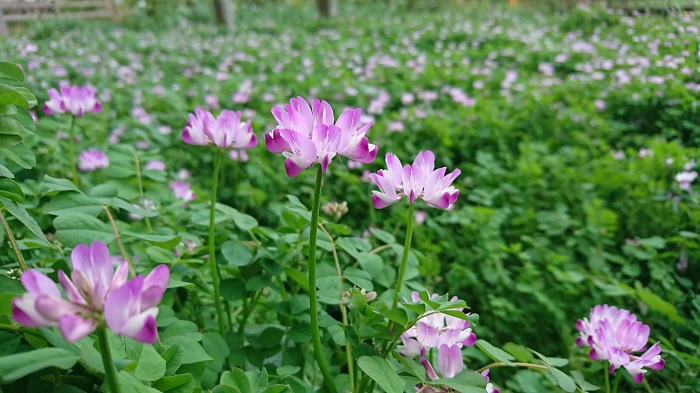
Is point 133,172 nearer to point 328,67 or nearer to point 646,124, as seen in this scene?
point 646,124

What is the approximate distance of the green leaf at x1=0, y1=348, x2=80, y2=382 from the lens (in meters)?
0.62

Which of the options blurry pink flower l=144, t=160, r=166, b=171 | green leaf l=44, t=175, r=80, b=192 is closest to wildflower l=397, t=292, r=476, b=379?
green leaf l=44, t=175, r=80, b=192

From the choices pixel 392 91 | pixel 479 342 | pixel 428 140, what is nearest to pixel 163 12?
pixel 392 91

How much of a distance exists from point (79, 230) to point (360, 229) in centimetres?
180

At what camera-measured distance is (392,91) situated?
16.5ft

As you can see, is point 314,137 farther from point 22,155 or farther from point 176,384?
point 22,155

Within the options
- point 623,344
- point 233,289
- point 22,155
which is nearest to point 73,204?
point 22,155

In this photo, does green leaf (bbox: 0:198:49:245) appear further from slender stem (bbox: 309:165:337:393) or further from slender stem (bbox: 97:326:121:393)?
slender stem (bbox: 309:165:337:393)

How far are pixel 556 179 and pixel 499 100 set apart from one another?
60.8 inches

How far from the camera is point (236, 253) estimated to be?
129 cm

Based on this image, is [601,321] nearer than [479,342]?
No

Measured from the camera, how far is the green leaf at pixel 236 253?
1271 mm

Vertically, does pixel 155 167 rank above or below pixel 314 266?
below

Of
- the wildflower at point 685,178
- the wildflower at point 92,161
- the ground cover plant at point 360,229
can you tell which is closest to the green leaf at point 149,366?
the ground cover plant at point 360,229
